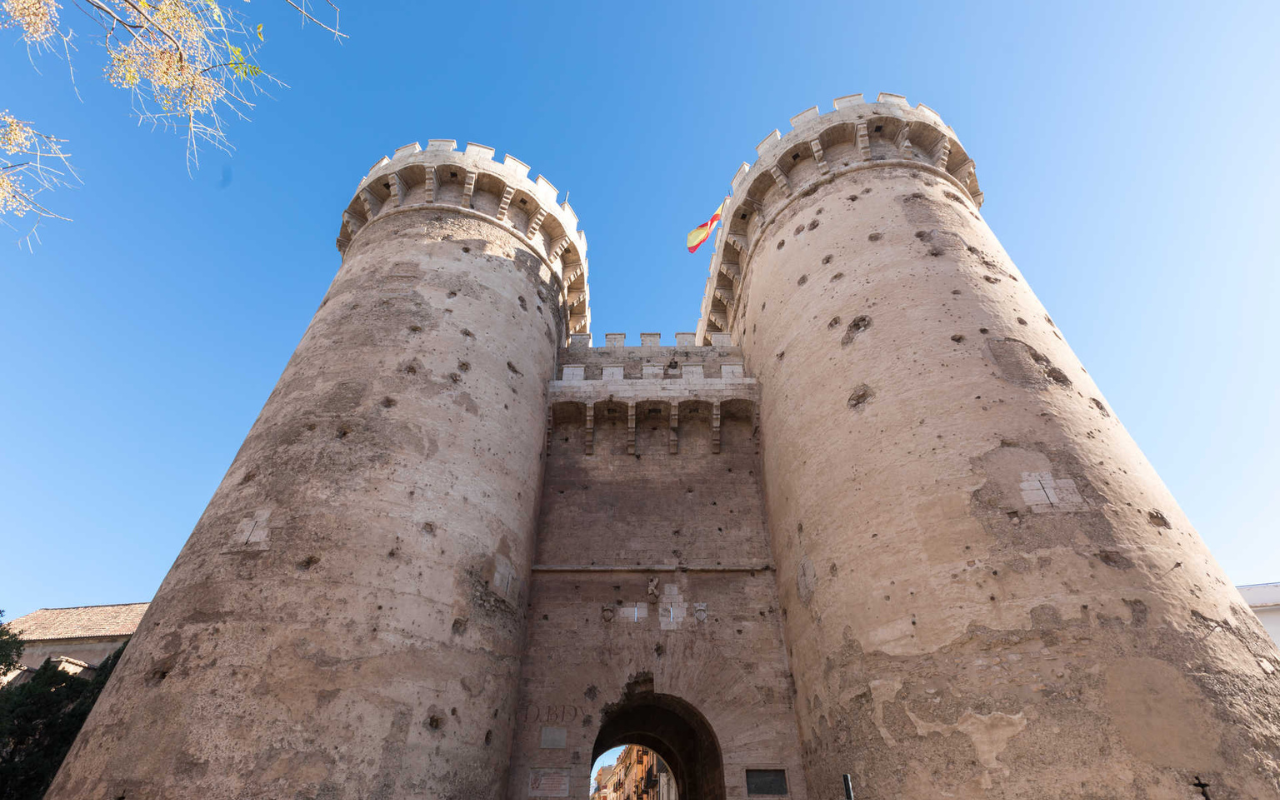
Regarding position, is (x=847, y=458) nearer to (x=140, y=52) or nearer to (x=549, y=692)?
(x=549, y=692)

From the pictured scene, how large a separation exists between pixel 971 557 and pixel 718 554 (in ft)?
15.5

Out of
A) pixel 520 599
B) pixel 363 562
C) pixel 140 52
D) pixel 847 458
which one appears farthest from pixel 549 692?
pixel 140 52

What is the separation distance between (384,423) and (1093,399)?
A: 10.3 metres

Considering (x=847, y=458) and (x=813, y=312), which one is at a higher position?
(x=813, y=312)

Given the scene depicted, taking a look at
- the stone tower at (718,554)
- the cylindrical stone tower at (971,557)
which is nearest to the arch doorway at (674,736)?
the stone tower at (718,554)

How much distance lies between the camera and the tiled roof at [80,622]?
21.9 meters

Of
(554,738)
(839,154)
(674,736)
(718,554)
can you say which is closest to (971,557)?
(718,554)

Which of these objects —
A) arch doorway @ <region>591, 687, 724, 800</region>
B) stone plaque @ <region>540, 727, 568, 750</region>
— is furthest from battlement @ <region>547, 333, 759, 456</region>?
stone plaque @ <region>540, 727, 568, 750</region>

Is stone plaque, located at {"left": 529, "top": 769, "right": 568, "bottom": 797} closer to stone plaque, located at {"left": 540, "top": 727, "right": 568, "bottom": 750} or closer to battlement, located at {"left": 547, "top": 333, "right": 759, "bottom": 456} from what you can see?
stone plaque, located at {"left": 540, "top": 727, "right": 568, "bottom": 750}

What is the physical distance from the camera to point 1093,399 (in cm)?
896

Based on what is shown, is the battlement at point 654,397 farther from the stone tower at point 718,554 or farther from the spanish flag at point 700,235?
the spanish flag at point 700,235

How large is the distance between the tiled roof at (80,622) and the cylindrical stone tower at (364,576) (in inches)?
720

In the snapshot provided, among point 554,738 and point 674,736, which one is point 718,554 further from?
point 554,738

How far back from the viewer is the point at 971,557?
729cm
